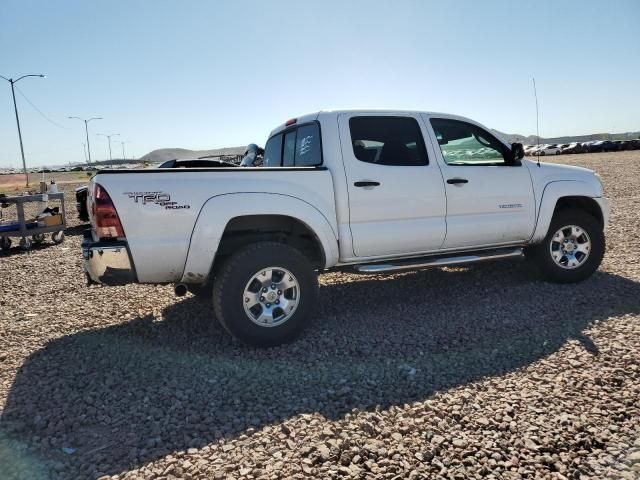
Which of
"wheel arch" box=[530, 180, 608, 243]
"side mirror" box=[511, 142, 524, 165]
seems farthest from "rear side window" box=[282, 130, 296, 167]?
"wheel arch" box=[530, 180, 608, 243]

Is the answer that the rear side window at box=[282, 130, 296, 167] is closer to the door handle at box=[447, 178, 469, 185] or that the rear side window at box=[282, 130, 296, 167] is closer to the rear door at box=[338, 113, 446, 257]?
the rear door at box=[338, 113, 446, 257]

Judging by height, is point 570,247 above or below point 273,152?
below

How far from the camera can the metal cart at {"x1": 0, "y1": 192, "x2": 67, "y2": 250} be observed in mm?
9008

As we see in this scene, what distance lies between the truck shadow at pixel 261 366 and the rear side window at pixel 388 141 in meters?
1.57

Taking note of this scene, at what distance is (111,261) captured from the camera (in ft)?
12.1

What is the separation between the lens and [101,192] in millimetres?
3605

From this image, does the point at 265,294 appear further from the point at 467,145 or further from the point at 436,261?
the point at 467,145

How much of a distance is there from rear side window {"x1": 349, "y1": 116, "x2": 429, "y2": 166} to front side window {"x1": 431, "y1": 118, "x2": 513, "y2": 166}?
27cm

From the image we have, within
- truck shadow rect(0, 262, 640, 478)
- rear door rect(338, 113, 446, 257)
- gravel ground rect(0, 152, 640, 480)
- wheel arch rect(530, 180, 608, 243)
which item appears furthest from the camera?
wheel arch rect(530, 180, 608, 243)

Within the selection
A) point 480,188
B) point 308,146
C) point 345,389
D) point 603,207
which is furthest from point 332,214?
point 603,207

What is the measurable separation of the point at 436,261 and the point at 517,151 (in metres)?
1.56

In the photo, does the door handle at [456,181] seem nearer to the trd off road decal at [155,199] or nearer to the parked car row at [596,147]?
the trd off road decal at [155,199]

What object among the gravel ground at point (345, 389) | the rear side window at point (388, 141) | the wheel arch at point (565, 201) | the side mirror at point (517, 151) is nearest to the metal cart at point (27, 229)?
the gravel ground at point (345, 389)

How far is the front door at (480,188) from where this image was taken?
487 centimetres
